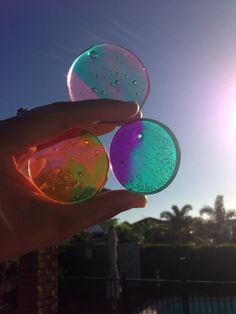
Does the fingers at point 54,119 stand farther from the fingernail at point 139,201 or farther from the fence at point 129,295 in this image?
the fence at point 129,295

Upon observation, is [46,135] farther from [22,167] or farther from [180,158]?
[180,158]

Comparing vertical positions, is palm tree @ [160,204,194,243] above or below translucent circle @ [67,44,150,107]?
above

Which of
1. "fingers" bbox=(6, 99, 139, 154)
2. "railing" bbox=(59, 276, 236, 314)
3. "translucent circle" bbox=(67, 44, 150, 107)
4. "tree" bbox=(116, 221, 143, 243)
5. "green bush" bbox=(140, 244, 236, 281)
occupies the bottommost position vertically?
"railing" bbox=(59, 276, 236, 314)

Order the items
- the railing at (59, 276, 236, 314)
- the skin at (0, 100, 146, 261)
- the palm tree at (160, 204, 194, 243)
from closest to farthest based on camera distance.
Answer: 1. the skin at (0, 100, 146, 261)
2. the railing at (59, 276, 236, 314)
3. the palm tree at (160, 204, 194, 243)

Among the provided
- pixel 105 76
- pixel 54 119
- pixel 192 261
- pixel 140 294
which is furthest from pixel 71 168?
pixel 192 261

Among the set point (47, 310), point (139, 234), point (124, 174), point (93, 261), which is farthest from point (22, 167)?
point (139, 234)

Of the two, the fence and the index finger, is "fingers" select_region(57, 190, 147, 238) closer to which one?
the index finger

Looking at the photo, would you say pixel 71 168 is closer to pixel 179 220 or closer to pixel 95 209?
pixel 95 209

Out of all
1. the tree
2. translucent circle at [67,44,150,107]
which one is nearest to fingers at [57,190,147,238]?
translucent circle at [67,44,150,107]
